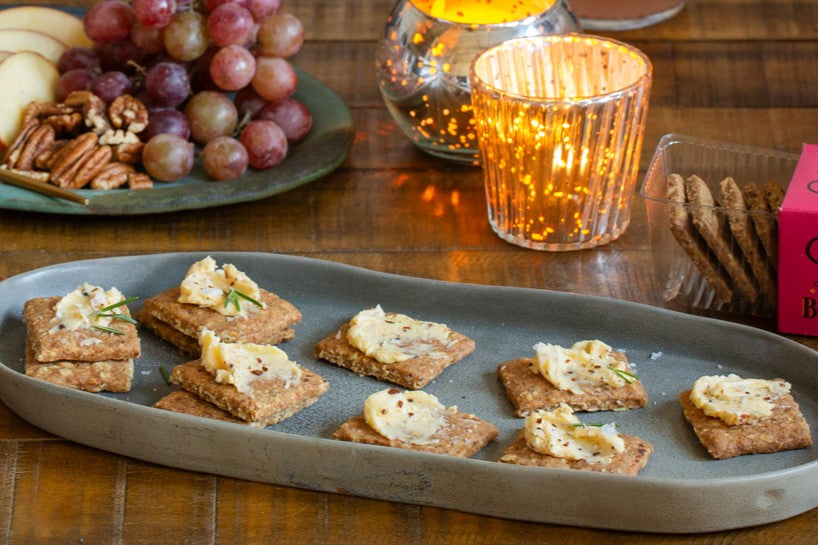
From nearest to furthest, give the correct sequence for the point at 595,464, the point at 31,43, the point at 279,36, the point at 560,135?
the point at 595,464 < the point at 560,135 < the point at 279,36 < the point at 31,43

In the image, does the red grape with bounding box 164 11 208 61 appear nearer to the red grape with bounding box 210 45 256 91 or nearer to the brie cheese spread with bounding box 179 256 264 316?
the red grape with bounding box 210 45 256 91

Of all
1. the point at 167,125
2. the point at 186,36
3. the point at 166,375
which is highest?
the point at 186,36

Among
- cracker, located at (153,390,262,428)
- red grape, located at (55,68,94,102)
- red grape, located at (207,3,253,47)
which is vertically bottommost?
cracker, located at (153,390,262,428)

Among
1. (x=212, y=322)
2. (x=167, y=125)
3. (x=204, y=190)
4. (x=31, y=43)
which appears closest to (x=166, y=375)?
(x=212, y=322)

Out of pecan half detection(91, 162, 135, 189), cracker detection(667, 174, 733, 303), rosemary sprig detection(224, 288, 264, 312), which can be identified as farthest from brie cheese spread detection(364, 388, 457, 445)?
pecan half detection(91, 162, 135, 189)

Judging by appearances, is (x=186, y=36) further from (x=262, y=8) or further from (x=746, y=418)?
(x=746, y=418)

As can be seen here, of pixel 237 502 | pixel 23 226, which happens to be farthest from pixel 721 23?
pixel 237 502

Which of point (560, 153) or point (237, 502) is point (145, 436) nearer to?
point (237, 502)
